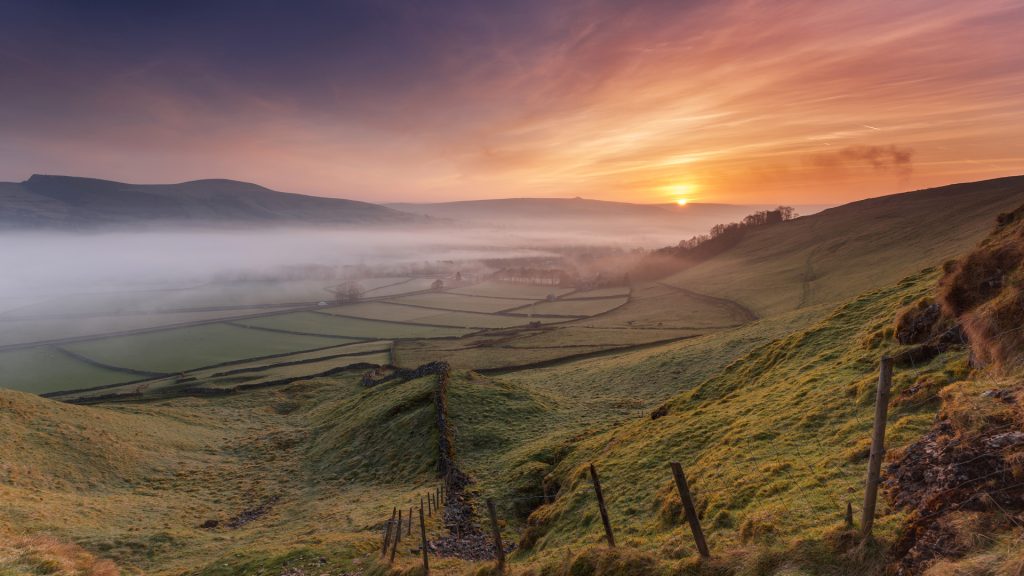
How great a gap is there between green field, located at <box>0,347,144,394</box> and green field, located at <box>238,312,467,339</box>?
43.0 m

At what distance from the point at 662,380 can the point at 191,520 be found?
46.9m

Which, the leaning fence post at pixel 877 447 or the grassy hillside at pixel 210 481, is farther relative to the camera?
the grassy hillside at pixel 210 481

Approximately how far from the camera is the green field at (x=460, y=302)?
155 metres

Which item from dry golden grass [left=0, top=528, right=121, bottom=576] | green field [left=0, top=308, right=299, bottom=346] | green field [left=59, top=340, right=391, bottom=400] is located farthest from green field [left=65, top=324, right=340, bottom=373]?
dry golden grass [left=0, top=528, right=121, bottom=576]

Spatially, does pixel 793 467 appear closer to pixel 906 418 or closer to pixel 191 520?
pixel 906 418

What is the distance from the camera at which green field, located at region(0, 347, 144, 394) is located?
289ft

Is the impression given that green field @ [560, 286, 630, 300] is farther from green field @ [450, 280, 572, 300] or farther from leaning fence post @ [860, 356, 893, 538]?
leaning fence post @ [860, 356, 893, 538]

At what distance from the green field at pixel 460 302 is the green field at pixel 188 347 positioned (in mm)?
50214

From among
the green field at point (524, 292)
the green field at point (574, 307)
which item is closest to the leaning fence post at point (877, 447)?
the green field at point (574, 307)

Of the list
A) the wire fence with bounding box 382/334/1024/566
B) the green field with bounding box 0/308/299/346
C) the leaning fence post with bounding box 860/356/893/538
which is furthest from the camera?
the green field with bounding box 0/308/299/346

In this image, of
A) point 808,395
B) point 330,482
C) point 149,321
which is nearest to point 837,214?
point 808,395

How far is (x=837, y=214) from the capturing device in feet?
568

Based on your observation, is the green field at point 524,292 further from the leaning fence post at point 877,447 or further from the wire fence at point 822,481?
the leaning fence post at point 877,447

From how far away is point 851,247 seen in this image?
12756 cm
